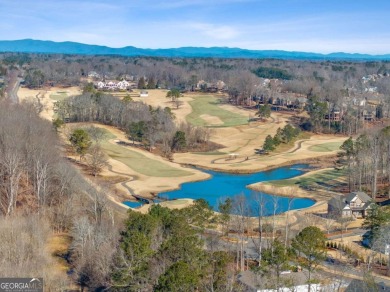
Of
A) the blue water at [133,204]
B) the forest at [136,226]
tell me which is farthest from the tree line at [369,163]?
the blue water at [133,204]

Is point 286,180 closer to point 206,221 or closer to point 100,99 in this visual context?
point 206,221

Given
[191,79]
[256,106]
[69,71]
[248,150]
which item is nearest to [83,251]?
[248,150]

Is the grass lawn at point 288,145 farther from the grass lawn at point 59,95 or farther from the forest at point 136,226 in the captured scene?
the grass lawn at point 59,95

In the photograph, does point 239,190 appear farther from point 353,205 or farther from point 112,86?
point 112,86

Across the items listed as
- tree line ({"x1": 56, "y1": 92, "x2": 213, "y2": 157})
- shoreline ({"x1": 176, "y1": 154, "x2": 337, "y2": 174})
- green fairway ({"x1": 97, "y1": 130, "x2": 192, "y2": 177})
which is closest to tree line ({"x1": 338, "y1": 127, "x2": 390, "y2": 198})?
shoreline ({"x1": 176, "y1": 154, "x2": 337, "y2": 174})

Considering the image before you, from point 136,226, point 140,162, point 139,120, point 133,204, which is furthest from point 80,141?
point 136,226

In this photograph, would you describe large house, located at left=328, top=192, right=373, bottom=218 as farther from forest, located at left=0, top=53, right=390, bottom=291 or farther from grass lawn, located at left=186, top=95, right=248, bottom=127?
grass lawn, located at left=186, top=95, right=248, bottom=127
